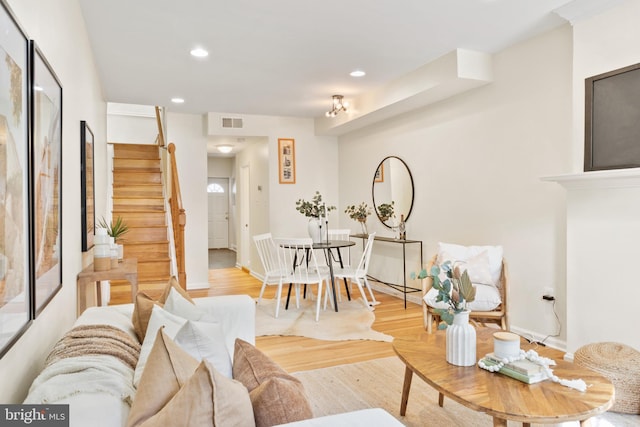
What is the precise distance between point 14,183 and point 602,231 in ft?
10.7

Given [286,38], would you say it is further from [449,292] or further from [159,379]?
[159,379]

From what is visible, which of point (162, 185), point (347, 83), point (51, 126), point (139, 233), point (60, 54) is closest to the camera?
point (51, 126)

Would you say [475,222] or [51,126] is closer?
[51,126]

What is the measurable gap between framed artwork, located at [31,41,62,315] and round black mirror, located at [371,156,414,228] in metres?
3.97

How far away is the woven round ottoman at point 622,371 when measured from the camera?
2348 millimetres

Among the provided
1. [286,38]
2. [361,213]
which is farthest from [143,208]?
[286,38]

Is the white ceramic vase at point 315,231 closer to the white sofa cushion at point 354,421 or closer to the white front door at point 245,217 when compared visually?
the white front door at point 245,217

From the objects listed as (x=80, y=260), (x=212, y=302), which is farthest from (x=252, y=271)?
(x=212, y=302)

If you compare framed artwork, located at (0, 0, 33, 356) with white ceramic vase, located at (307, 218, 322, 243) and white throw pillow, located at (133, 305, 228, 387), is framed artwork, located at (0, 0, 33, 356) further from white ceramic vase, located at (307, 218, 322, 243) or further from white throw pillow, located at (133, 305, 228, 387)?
white ceramic vase, located at (307, 218, 322, 243)

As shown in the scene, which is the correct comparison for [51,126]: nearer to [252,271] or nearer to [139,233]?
[139,233]

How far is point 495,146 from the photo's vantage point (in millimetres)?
3984

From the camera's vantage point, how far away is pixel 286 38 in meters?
3.47

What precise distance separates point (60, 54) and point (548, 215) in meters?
3.58

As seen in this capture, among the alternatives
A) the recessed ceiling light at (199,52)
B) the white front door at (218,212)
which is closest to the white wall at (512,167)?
the recessed ceiling light at (199,52)
